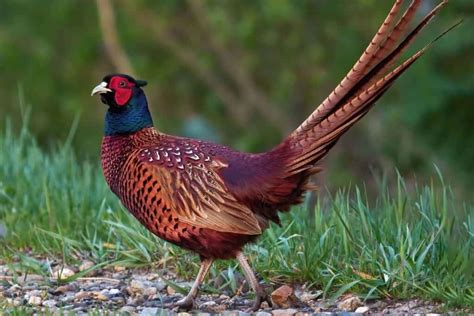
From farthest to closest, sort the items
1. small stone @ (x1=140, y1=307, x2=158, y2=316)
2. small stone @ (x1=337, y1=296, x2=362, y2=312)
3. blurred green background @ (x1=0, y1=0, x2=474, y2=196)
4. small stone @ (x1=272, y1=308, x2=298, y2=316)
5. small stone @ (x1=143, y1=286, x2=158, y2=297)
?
blurred green background @ (x1=0, y1=0, x2=474, y2=196)
small stone @ (x1=143, y1=286, x2=158, y2=297)
small stone @ (x1=337, y1=296, x2=362, y2=312)
small stone @ (x1=272, y1=308, x2=298, y2=316)
small stone @ (x1=140, y1=307, x2=158, y2=316)

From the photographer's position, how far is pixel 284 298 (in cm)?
589

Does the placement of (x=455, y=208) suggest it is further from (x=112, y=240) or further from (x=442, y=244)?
(x=112, y=240)

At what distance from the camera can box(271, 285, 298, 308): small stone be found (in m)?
5.89

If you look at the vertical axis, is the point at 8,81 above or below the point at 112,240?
above

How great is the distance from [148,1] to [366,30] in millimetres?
3233

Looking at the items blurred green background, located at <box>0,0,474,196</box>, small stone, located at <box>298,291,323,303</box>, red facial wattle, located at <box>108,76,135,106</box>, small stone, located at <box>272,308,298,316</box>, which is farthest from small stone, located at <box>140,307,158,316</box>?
blurred green background, located at <box>0,0,474,196</box>

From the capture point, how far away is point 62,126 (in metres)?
18.5

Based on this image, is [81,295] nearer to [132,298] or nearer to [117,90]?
[132,298]

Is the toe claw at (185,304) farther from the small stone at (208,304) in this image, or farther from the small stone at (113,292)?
the small stone at (113,292)

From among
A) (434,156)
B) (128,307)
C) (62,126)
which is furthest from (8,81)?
(128,307)

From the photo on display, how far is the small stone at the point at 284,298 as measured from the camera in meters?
5.89

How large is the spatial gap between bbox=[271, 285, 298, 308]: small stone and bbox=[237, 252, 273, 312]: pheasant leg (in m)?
0.04

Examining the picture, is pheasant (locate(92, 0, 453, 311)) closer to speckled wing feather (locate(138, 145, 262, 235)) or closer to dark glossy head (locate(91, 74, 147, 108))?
speckled wing feather (locate(138, 145, 262, 235))

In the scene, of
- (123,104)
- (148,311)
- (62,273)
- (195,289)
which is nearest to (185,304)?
(195,289)
